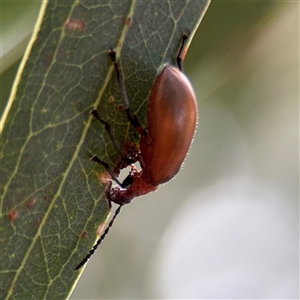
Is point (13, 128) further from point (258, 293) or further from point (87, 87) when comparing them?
point (258, 293)

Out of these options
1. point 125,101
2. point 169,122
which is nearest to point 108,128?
point 125,101

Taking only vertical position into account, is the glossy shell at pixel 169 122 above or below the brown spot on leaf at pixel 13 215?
below

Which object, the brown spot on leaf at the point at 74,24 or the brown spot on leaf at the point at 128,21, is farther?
the brown spot on leaf at the point at 128,21

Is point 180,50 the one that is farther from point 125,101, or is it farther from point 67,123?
point 67,123

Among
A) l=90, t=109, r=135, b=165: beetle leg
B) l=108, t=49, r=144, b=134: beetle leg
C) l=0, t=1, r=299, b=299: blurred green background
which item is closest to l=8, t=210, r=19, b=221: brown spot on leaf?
l=90, t=109, r=135, b=165: beetle leg

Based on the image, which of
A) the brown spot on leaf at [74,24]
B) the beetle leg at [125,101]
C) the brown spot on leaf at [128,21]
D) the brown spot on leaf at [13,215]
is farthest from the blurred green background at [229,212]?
the brown spot on leaf at [13,215]

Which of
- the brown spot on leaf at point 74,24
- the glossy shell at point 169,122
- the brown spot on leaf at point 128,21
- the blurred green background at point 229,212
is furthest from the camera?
the blurred green background at point 229,212

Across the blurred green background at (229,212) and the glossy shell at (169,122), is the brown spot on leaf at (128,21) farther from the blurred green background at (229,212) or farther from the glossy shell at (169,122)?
the blurred green background at (229,212)
